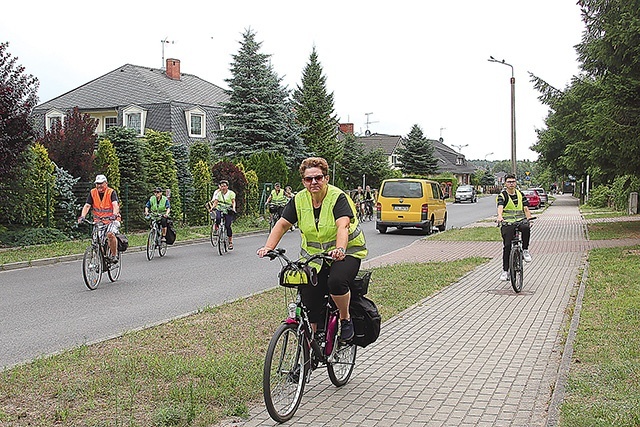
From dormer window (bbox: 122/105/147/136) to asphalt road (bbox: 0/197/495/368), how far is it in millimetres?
30624

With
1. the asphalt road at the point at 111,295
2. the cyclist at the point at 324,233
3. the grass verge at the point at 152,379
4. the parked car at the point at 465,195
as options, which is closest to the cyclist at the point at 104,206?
the asphalt road at the point at 111,295

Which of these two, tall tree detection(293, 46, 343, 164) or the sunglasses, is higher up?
tall tree detection(293, 46, 343, 164)

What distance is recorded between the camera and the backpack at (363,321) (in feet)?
19.9

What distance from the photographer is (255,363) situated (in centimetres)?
682

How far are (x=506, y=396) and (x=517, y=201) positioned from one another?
23.3ft

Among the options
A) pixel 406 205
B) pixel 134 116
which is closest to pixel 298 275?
pixel 406 205

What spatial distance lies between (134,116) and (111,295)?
127 feet

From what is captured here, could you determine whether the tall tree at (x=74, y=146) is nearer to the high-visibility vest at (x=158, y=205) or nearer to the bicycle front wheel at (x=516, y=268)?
the high-visibility vest at (x=158, y=205)

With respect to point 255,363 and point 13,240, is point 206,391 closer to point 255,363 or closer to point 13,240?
point 255,363

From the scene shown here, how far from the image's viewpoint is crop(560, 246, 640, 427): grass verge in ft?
17.3

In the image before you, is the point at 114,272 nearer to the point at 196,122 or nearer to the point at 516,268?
the point at 516,268

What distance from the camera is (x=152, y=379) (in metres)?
6.25

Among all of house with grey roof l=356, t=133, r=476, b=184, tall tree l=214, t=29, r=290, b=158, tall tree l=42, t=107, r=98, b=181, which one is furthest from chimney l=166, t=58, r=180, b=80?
house with grey roof l=356, t=133, r=476, b=184

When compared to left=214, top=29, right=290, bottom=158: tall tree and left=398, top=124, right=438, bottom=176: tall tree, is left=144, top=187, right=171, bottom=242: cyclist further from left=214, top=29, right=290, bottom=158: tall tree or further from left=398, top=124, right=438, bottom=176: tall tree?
left=398, top=124, right=438, bottom=176: tall tree
